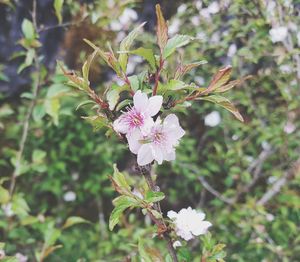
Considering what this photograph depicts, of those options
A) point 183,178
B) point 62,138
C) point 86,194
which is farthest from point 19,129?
point 183,178

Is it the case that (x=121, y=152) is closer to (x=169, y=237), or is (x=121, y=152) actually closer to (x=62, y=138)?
(x=62, y=138)

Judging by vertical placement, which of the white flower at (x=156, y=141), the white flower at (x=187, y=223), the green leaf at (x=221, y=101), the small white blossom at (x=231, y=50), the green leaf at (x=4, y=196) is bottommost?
the white flower at (x=187, y=223)

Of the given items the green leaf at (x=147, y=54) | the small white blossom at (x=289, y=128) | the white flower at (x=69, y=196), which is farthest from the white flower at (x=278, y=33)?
the white flower at (x=69, y=196)

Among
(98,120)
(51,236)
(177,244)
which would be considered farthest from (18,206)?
(98,120)

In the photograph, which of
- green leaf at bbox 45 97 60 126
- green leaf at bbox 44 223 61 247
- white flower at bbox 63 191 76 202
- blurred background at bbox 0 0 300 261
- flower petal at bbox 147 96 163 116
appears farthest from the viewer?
white flower at bbox 63 191 76 202

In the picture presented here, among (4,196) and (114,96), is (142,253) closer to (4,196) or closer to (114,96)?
(114,96)

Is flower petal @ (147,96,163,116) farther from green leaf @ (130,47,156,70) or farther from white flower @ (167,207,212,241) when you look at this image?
white flower @ (167,207,212,241)

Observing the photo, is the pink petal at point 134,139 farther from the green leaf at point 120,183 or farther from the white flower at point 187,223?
the white flower at point 187,223

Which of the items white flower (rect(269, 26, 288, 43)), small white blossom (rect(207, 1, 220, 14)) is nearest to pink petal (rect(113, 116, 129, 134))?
white flower (rect(269, 26, 288, 43))
